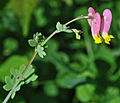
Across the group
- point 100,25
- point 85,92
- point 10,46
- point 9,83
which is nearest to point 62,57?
point 85,92

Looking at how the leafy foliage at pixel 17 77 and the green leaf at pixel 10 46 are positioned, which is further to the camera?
the green leaf at pixel 10 46

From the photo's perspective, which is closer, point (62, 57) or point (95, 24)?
point (95, 24)

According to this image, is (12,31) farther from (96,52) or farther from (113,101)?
(113,101)

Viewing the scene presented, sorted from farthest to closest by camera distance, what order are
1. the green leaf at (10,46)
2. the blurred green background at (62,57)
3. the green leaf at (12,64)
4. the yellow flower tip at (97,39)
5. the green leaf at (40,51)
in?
the green leaf at (10,46) < the blurred green background at (62,57) < the green leaf at (12,64) < the yellow flower tip at (97,39) < the green leaf at (40,51)

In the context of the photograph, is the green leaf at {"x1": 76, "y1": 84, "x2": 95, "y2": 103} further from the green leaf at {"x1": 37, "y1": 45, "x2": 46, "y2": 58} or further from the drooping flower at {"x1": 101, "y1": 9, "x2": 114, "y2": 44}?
the green leaf at {"x1": 37, "y1": 45, "x2": 46, "y2": 58}

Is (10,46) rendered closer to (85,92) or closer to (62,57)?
(62,57)

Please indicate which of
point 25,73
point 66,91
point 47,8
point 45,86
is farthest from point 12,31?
point 25,73

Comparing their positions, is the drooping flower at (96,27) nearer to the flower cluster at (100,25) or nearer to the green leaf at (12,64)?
the flower cluster at (100,25)

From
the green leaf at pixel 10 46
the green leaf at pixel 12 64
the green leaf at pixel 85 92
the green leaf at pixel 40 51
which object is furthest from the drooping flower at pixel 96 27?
the green leaf at pixel 10 46
